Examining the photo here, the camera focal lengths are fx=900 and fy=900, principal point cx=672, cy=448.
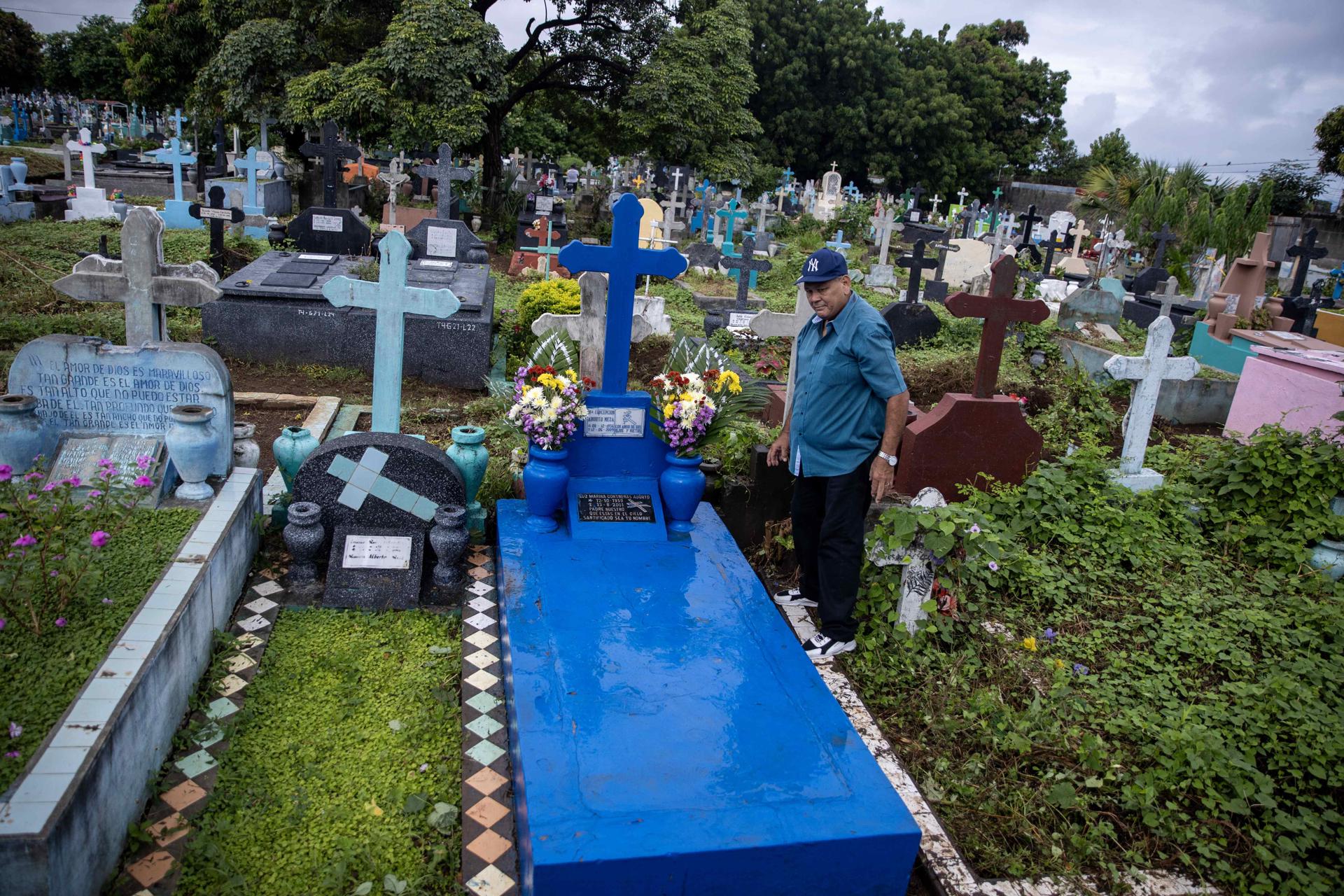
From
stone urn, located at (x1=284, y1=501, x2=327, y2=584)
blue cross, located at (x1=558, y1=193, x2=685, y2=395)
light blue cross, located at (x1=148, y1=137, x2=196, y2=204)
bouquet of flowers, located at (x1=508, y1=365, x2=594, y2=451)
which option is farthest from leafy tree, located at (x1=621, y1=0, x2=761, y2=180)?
stone urn, located at (x1=284, y1=501, x2=327, y2=584)

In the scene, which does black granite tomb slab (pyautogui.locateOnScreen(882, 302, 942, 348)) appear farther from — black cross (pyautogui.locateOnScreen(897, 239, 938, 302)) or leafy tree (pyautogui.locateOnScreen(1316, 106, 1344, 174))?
leafy tree (pyautogui.locateOnScreen(1316, 106, 1344, 174))

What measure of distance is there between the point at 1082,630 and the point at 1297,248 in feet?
35.5

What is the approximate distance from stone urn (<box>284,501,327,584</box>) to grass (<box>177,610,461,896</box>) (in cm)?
26

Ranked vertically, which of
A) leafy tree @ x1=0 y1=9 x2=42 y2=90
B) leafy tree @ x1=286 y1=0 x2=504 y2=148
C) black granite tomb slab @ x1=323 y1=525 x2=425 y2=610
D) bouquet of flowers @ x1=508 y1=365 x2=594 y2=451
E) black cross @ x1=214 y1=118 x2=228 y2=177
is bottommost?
black granite tomb slab @ x1=323 y1=525 x2=425 y2=610

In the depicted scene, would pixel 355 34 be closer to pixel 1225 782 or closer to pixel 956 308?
pixel 956 308

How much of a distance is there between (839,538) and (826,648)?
0.55 metres

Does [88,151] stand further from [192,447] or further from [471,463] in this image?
[471,463]

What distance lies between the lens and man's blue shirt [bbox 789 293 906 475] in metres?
4.17

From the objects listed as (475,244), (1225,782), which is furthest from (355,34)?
(1225,782)

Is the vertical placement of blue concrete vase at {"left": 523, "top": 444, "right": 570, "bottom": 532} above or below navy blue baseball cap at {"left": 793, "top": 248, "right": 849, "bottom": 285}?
below

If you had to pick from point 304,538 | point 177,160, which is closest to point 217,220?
point 177,160

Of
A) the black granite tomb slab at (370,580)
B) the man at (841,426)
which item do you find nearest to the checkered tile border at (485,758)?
the black granite tomb slab at (370,580)

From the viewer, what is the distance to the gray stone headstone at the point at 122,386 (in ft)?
15.5

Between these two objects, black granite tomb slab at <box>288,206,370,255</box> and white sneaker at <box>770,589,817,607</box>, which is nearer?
white sneaker at <box>770,589,817,607</box>
